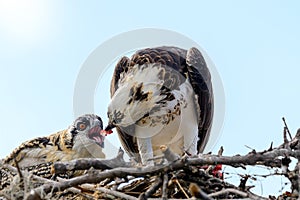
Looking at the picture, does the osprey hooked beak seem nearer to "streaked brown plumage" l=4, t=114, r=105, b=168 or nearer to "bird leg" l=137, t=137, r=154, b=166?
"streaked brown plumage" l=4, t=114, r=105, b=168

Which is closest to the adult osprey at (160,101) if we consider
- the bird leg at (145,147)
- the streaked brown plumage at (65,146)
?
the bird leg at (145,147)

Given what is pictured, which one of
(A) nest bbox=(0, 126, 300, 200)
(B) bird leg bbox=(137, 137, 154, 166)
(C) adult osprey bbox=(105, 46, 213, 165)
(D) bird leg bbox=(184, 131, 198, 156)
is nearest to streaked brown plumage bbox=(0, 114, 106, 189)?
(C) adult osprey bbox=(105, 46, 213, 165)

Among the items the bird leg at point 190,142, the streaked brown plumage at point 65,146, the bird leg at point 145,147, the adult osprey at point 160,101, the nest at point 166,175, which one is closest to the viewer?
the nest at point 166,175

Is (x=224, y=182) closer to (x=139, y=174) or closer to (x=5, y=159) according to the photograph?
(x=139, y=174)

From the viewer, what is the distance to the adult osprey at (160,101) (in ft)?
10.6

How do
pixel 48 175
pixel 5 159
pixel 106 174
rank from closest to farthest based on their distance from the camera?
pixel 106 174, pixel 48 175, pixel 5 159

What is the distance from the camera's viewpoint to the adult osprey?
3.23m

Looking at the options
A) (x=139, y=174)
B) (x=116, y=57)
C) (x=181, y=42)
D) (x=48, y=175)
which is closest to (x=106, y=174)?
(x=139, y=174)

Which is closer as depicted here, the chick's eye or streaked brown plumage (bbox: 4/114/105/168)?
streaked brown plumage (bbox: 4/114/105/168)

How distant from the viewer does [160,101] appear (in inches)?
130

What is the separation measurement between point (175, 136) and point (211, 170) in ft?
4.76

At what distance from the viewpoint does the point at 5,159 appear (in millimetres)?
3143

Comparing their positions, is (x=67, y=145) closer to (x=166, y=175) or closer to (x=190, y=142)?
(x=190, y=142)

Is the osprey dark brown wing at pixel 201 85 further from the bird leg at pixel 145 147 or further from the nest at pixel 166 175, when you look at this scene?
the nest at pixel 166 175
